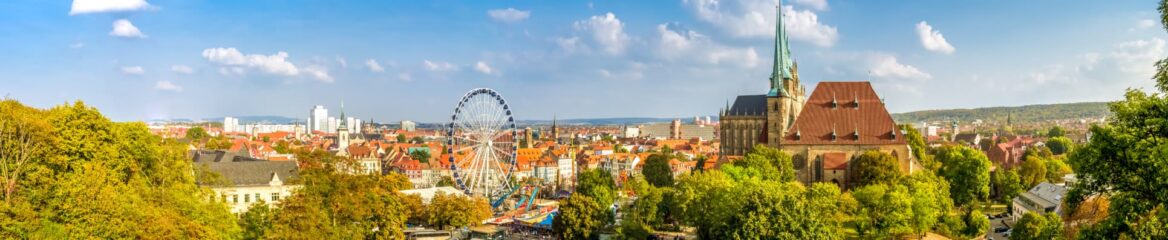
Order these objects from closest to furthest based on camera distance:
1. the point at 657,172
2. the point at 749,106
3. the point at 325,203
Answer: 1. the point at 325,203
2. the point at 657,172
3. the point at 749,106

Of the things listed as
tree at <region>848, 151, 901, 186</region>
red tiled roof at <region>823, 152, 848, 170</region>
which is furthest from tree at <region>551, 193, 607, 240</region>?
red tiled roof at <region>823, 152, 848, 170</region>

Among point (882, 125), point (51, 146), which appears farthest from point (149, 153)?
point (882, 125)

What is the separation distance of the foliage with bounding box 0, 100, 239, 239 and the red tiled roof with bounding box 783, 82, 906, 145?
4845 centimetres

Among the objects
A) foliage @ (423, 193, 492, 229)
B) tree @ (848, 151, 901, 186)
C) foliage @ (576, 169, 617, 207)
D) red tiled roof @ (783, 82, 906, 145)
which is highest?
red tiled roof @ (783, 82, 906, 145)

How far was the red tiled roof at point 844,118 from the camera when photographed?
2759 inches

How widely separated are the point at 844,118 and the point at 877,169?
9.21 meters

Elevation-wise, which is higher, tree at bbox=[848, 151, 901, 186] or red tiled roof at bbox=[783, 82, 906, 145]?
red tiled roof at bbox=[783, 82, 906, 145]

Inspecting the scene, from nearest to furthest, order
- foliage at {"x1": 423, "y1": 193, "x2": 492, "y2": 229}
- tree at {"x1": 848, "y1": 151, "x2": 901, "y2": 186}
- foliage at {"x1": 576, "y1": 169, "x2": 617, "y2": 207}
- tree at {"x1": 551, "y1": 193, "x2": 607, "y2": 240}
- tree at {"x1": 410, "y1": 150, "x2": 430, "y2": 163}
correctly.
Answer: tree at {"x1": 551, "y1": 193, "x2": 607, "y2": 240} → foliage at {"x1": 423, "y1": 193, "x2": 492, "y2": 229} → foliage at {"x1": 576, "y1": 169, "x2": 617, "y2": 207} → tree at {"x1": 848, "y1": 151, "x2": 901, "y2": 186} → tree at {"x1": 410, "y1": 150, "x2": 430, "y2": 163}

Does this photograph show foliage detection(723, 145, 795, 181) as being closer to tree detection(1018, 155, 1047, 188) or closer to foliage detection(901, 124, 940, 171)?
foliage detection(901, 124, 940, 171)

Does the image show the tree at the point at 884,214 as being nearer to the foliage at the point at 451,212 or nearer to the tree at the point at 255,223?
the foliage at the point at 451,212

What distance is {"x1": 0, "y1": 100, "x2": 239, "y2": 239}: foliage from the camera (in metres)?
27.2

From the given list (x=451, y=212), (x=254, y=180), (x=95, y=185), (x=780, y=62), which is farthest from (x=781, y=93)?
(x=95, y=185)

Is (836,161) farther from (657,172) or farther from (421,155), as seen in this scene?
(421,155)

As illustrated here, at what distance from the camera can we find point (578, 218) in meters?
49.3
